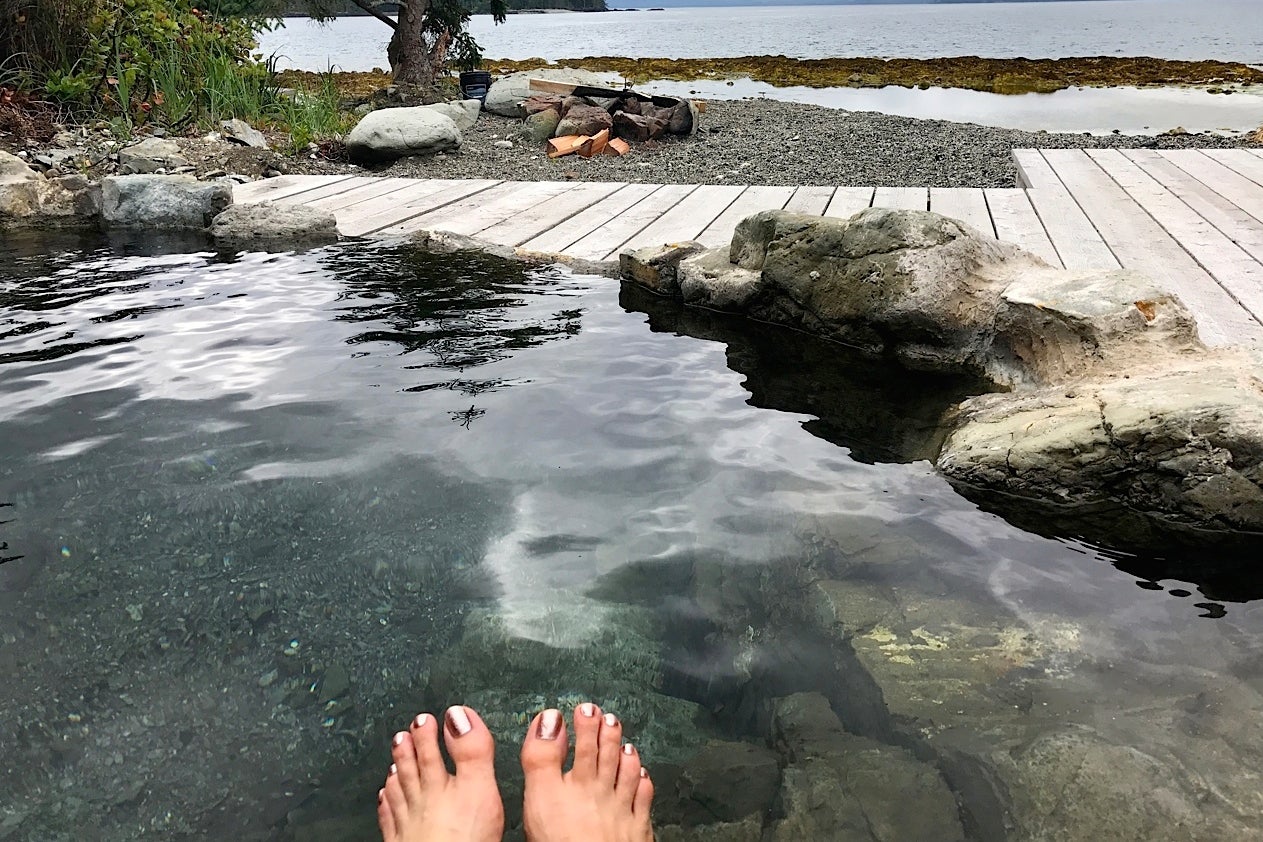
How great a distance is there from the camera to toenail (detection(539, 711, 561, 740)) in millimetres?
1728

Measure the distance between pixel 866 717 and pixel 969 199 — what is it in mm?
4416

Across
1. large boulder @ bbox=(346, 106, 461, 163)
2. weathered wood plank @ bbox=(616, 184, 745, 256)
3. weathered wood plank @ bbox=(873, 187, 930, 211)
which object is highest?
large boulder @ bbox=(346, 106, 461, 163)

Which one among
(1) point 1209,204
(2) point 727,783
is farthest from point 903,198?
(2) point 727,783

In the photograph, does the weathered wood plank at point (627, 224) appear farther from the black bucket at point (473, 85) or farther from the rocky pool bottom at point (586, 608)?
the black bucket at point (473, 85)

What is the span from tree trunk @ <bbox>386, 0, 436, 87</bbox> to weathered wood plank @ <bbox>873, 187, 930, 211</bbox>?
9.69 m

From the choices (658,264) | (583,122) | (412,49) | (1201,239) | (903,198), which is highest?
(412,49)

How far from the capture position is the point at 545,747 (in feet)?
5.60

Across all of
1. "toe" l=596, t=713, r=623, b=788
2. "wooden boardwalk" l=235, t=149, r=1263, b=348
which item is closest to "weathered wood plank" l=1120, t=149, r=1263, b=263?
"wooden boardwalk" l=235, t=149, r=1263, b=348

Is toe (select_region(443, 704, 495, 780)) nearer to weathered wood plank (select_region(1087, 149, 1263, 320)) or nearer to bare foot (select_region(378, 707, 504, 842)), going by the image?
bare foot (select_region(378, 707, 504, 842))

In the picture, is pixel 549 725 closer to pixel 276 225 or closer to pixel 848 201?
pixel 276 225

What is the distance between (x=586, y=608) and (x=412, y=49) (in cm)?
1323

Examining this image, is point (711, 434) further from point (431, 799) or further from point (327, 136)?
point (327, 136)

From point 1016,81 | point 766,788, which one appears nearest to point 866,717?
point 766,788

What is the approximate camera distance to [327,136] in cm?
912
